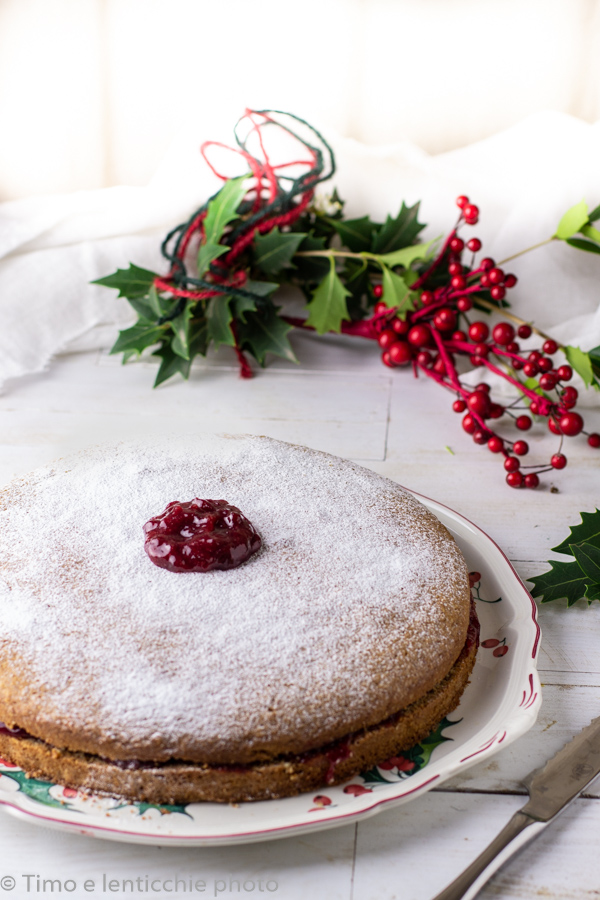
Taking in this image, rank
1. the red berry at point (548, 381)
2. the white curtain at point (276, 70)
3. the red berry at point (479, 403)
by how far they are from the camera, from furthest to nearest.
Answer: the white curtain at point (276, 70) → the red berry at point (479, 403) → the red berry at point (548, 381)

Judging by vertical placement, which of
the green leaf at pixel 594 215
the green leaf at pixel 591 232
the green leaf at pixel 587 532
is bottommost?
the green leaf at pixel 587 532

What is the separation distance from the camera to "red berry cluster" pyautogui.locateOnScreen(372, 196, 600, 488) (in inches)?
64.2

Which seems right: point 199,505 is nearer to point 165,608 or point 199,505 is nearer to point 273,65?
point 165,608

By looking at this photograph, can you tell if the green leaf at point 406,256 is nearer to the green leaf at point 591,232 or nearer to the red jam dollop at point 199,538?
the green leaf at point 591,232

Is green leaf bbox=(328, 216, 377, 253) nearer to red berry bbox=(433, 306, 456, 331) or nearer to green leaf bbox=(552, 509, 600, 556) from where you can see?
red berry bbox=(433, 306, 456, 331)

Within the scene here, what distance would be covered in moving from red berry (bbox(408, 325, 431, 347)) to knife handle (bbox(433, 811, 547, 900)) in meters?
1.22

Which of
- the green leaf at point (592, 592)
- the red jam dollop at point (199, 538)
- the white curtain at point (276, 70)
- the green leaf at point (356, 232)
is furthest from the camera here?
the white curtain at point (276, 70)

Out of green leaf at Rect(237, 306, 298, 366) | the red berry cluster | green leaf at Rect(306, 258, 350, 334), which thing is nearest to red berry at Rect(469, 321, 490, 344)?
the red berry cluster

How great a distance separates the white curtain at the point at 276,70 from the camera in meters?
2.18

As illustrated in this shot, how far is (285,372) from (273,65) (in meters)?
0.95

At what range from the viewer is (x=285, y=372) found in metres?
2.03

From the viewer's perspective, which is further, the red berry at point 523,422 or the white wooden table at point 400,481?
the red berry at point 523,422

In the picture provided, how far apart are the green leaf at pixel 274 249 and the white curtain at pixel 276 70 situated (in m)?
0.50

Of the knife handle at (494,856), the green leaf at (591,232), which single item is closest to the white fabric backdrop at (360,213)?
the green leaf at (591,232)
